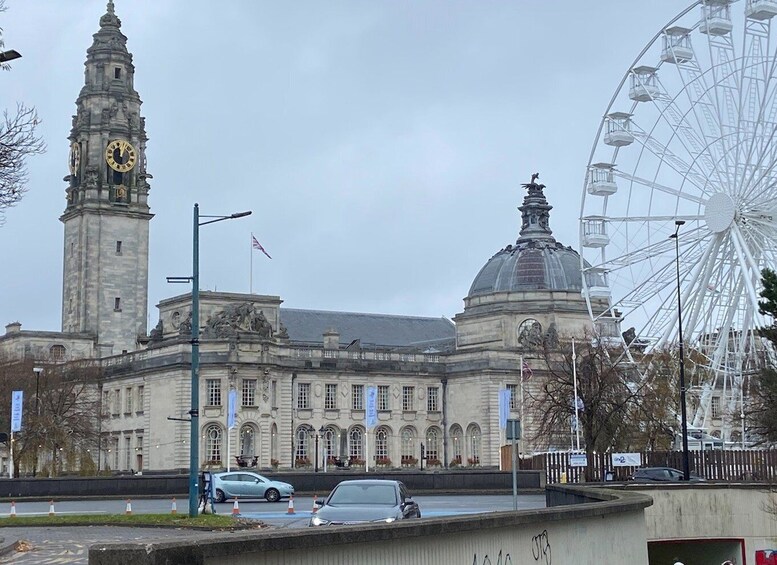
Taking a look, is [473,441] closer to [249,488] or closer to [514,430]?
[249,488]

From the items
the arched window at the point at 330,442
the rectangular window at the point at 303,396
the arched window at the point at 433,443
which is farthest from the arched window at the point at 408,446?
the rectangular window at the point at 303,396

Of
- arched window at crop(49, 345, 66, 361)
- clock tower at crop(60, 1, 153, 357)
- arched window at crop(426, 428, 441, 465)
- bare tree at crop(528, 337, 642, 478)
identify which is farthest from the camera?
clock tower at crop(60, 1, 153, 357)

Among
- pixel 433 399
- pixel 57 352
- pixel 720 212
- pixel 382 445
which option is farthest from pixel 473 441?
pixel 720 212

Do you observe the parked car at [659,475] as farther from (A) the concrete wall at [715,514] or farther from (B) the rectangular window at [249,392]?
(B) the rectangular window at [249,392]

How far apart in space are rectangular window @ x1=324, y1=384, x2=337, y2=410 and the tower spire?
1162 inches

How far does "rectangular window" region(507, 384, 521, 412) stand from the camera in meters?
123

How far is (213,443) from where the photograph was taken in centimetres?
10906

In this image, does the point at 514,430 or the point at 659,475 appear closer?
the point at 514,430

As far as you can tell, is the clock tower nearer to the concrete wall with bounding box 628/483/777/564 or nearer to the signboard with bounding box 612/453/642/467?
the signboard with bounding box 612/453/642/467

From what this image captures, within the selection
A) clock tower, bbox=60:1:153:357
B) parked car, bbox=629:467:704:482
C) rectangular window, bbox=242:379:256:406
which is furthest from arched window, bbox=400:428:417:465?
parked car, bbox=629:467:704:482

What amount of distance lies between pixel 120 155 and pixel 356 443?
36593 millimetres

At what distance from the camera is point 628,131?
73688mm

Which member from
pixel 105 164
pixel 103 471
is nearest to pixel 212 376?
pixel 103 471

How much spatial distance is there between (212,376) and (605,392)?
36.6 m
